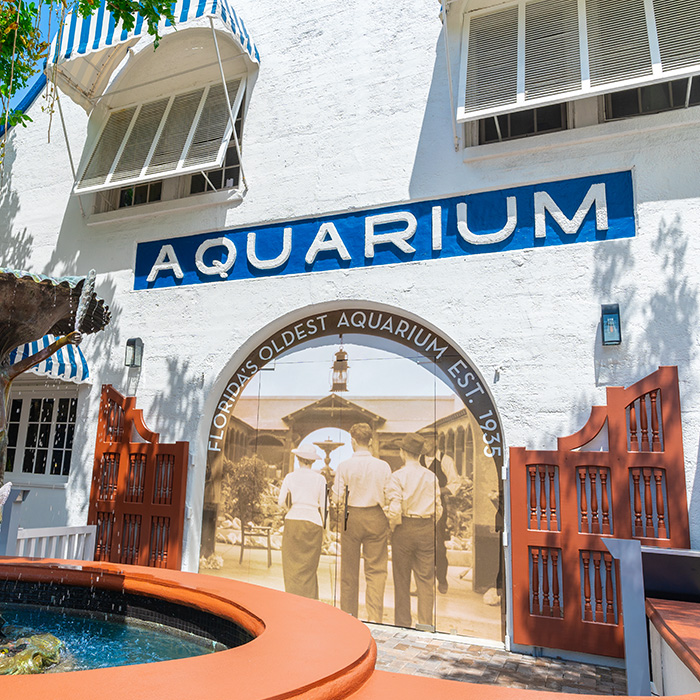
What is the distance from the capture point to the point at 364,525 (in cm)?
629

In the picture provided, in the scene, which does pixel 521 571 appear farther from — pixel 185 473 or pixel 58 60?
pixel 58 60

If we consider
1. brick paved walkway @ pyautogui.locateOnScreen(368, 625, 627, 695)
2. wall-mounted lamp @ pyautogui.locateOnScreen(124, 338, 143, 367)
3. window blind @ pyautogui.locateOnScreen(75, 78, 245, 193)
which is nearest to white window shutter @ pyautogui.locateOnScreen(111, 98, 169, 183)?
window blind @ pyautogui.locateOnScreen(75, 78, 245, 193)

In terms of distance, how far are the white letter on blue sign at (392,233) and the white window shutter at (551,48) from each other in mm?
1684

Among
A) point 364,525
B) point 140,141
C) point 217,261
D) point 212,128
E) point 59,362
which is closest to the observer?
point 364,525

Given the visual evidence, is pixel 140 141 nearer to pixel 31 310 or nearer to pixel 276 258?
pixel 276 258

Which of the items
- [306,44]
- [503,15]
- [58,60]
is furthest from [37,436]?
[503,15]

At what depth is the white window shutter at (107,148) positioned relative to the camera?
26.8 ft

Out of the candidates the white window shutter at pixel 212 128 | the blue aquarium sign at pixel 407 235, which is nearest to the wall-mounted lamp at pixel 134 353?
the blue aquarium sign at pixel 407 235

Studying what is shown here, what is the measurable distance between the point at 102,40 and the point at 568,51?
5.36 metres

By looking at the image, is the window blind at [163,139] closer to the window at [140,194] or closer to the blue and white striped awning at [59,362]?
the window at [140,194]

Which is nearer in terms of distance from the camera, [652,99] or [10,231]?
[652,99]

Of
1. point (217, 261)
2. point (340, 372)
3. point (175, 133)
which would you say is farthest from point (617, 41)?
point (175, 133)

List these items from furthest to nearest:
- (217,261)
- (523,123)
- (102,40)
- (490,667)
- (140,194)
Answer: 1. (140,194)
2. (217,261)
3. (102,40)
4. (523,123)
5. (490,667)

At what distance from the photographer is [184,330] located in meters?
7.49
